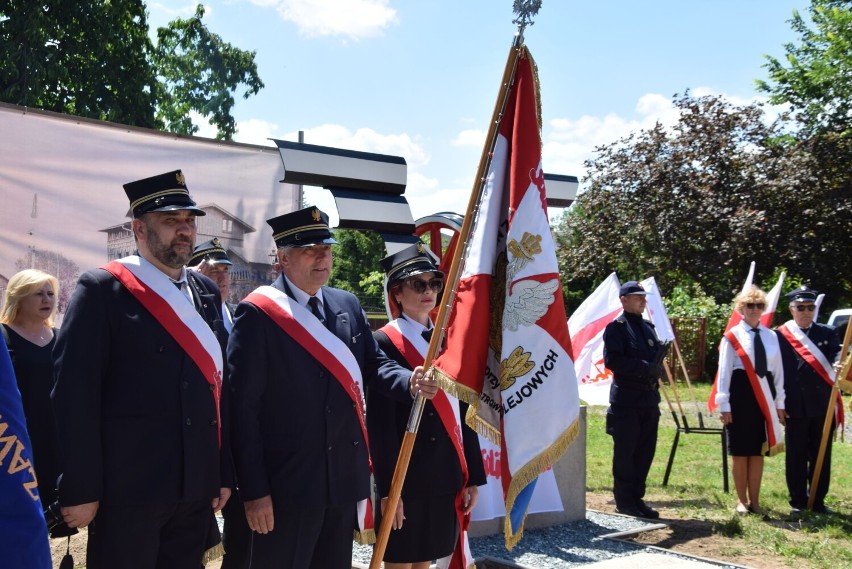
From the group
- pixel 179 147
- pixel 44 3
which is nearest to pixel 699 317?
pixel 44 3

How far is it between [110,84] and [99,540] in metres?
18.7

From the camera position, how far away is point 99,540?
330 cm

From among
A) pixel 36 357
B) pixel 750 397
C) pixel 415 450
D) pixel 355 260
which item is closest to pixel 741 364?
pixel 750 397

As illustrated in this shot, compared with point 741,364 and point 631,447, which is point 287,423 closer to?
point 631,447

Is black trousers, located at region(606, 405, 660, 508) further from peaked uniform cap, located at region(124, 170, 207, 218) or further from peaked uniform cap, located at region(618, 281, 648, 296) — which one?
peaked uniform cap, located at region(124, 170, 207, 218)

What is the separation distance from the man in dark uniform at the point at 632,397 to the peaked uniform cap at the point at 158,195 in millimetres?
5360

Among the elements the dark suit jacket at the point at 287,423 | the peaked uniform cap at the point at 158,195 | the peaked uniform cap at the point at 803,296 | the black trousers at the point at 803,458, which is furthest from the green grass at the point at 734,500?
the peaked uniform cap at the point at 158,195

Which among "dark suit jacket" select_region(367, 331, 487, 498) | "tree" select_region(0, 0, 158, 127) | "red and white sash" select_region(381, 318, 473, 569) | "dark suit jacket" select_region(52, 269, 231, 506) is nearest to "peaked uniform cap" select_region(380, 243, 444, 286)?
"red and white sash" select_region(381, 318, 473, 569)

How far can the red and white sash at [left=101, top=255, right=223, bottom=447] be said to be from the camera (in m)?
3.45

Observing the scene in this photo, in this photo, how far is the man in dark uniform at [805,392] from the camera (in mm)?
8641

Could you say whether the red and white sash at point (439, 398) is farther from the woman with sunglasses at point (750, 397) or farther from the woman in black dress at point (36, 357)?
the woman with sunglasses at point (750, 397)

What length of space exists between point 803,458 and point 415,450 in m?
5.86

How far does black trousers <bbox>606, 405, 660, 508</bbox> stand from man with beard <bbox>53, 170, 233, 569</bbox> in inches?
209

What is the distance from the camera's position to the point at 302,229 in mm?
3941
